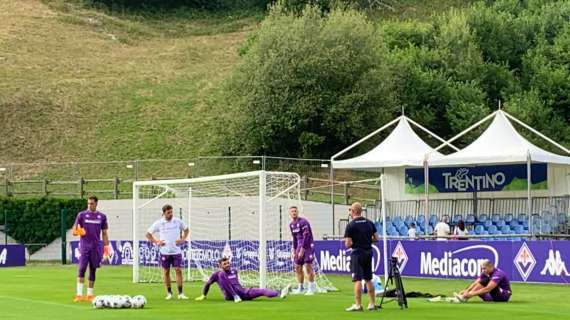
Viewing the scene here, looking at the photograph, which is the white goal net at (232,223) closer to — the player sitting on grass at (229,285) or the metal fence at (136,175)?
the player sitting on grass at (229,285)

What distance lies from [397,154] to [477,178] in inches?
122

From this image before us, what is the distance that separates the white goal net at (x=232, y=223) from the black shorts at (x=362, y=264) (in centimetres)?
635

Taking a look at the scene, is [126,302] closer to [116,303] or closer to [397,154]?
[116,303]

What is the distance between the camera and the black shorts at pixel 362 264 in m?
22.4

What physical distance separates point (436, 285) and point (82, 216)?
10268mm

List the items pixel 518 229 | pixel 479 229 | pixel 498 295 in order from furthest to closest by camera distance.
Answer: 1. pixel 479 229
2. pixel 518 229
3. pixel 498 295

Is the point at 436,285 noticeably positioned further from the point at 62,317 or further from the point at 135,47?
the point at 135,47

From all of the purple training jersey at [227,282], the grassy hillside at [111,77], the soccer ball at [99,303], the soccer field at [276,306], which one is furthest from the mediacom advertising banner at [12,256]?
the soccer ball at [99,303]

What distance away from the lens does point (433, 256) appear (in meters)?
34.1

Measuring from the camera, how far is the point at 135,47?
296 feet

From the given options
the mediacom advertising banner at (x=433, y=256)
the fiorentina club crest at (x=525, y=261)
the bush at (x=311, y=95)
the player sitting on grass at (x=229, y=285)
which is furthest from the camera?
the bush at (x=311, y=95)

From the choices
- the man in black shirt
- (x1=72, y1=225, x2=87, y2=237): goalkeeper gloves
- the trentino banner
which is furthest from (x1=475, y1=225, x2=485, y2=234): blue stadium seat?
(x1=72, y1=225, x2=87, y2=237): goalkeeper gloves

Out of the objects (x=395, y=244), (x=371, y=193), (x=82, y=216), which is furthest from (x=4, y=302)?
(x=371, y=193)

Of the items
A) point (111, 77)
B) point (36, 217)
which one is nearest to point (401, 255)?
point (36, 217)
